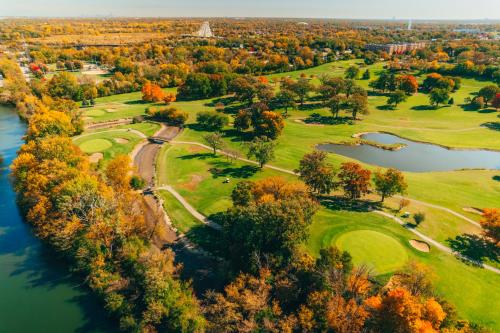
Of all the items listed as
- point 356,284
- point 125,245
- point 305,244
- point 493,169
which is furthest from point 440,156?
point 125,245

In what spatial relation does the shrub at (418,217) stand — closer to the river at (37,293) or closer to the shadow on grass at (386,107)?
the river at (37,293)

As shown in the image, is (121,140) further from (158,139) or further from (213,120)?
(213,120)

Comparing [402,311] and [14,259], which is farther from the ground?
[402,311]

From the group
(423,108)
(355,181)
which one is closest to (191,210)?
(355,181)

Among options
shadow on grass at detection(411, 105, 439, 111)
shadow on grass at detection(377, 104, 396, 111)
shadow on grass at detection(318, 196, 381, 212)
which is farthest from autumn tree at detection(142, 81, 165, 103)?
shadow on grass at detection(411, 105, 439, 111)

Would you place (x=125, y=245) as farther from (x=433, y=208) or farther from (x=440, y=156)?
(x=440, y=156)

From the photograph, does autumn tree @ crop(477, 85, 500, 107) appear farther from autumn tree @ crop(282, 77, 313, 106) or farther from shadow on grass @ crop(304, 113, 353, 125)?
autumn tree @ crop(282, 77, 313, 106)
